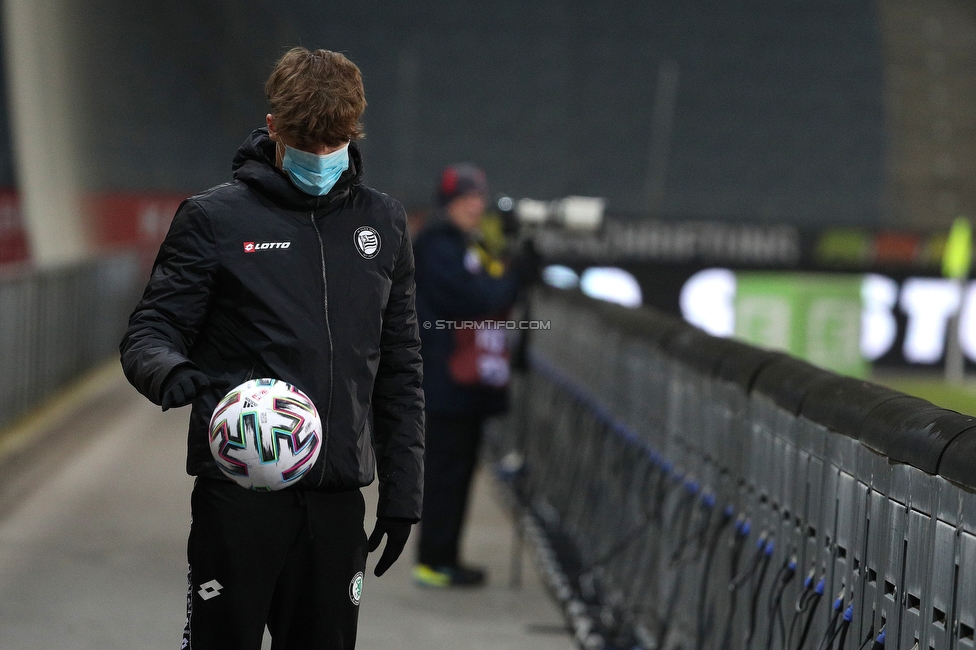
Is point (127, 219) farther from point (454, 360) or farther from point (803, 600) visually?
point (803, 600)

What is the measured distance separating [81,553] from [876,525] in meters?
4.81

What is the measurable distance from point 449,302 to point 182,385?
3.72 meters

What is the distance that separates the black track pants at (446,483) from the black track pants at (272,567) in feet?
11.8

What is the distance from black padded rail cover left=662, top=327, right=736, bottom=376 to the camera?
444 cm

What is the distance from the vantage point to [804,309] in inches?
594

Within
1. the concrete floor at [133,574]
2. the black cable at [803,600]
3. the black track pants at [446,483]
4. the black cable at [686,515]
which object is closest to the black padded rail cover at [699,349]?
the black cable at [686,515]

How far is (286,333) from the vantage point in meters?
2.72

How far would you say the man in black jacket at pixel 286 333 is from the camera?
2703mm

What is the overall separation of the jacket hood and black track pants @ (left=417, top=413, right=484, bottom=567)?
3671mm

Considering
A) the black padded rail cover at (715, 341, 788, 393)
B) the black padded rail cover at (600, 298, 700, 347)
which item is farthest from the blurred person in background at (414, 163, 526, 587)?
the black padded rail cover at (715, 341, 788, 393)

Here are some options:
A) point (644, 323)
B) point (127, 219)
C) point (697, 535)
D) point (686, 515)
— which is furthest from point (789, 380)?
point (127, 219)

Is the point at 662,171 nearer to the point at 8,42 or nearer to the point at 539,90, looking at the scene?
the point at 539,90

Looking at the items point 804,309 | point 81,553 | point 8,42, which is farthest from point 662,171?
point 81,553

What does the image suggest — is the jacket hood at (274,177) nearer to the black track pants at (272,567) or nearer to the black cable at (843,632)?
the black track pants at (272,567)
